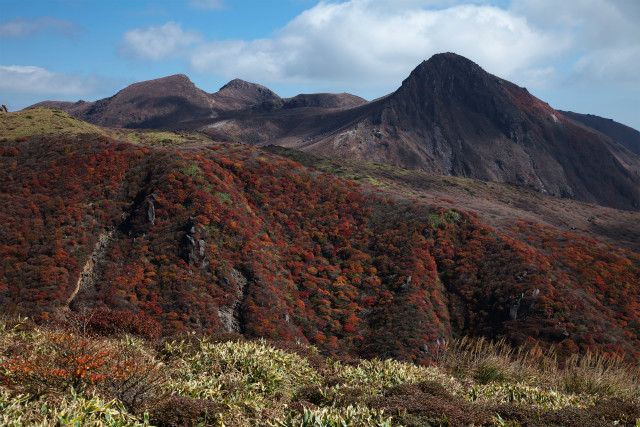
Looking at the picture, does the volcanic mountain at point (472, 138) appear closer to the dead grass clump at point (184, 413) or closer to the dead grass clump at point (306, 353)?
the dead grass clump at point (306, 353)

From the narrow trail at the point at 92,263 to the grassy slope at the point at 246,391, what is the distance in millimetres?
15025

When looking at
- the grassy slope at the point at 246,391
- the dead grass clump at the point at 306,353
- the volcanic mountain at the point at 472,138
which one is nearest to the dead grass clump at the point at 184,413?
the grassy slope at the point at 246,391

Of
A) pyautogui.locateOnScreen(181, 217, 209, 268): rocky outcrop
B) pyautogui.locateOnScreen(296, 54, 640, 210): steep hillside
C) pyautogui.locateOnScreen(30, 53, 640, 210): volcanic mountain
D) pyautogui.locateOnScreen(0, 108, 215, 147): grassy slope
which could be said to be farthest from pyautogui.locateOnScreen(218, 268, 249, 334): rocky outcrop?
pyautogui.locateOnScreen(296, 54, 640, 210): steep hillside

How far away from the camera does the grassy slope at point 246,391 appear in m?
7.91

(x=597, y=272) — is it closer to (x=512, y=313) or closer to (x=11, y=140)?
(x=512, y=313)

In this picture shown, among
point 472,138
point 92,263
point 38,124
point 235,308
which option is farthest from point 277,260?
point 472,138

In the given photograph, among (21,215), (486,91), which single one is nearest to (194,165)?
(21,215)

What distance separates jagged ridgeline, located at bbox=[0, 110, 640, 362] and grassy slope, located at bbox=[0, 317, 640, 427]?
14149 millimetres

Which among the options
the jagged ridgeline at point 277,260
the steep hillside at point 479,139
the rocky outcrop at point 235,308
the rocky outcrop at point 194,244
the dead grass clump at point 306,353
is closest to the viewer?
the dead grass clump at point 306,353

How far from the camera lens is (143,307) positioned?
26375 mm

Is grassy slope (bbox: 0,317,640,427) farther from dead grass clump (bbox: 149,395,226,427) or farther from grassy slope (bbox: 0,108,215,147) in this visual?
grassy slope (bbox: 0,108,215,147)

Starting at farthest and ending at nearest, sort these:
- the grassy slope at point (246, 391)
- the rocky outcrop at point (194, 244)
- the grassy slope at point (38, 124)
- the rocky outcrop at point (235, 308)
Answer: the grassy slope at point (38, 124) < the rocky outcrop at point (194, 244) < the rocky outcrop at point (235, 308) < the grassy slope at point (246, 391)

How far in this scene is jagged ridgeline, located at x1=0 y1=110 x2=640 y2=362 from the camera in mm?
27891

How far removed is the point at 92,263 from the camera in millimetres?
29391
